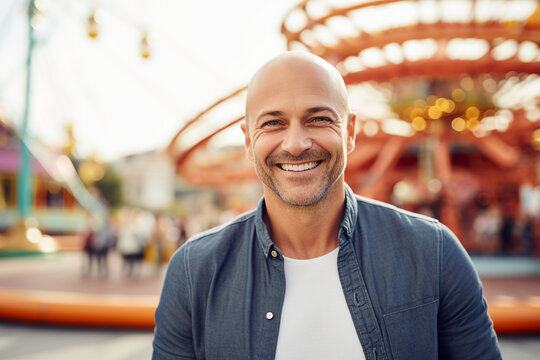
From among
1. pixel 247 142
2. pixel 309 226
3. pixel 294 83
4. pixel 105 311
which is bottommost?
pixel 105 311

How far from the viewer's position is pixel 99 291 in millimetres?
7879

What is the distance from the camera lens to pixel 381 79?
29.3 feet

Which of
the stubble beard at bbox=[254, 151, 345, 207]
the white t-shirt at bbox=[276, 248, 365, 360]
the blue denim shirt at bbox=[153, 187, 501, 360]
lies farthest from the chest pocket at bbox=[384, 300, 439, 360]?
the stubble beard at bbox=[254, 151, 345, 207]

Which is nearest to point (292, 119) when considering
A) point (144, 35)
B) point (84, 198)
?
point (144, 35)

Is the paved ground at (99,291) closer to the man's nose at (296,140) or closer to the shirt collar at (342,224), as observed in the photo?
the shirt collar at (342,224)

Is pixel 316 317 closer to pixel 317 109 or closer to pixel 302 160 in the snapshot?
pixel 302 160

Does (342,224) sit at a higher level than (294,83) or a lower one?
lower

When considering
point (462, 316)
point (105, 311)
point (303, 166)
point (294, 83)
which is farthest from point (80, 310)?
point (462, 316)

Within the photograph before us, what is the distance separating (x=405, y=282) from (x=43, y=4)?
1429cm

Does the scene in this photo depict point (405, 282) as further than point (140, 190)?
No

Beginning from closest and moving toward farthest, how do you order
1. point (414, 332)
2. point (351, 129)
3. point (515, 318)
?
1. point (414, 332)
2. point (351, 129)
3. point (515, 318)

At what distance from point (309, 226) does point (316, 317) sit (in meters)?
0.33

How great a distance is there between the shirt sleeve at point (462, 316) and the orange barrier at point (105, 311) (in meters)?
4.32

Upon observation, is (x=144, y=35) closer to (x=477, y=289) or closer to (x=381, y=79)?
(x=381, y=79)
